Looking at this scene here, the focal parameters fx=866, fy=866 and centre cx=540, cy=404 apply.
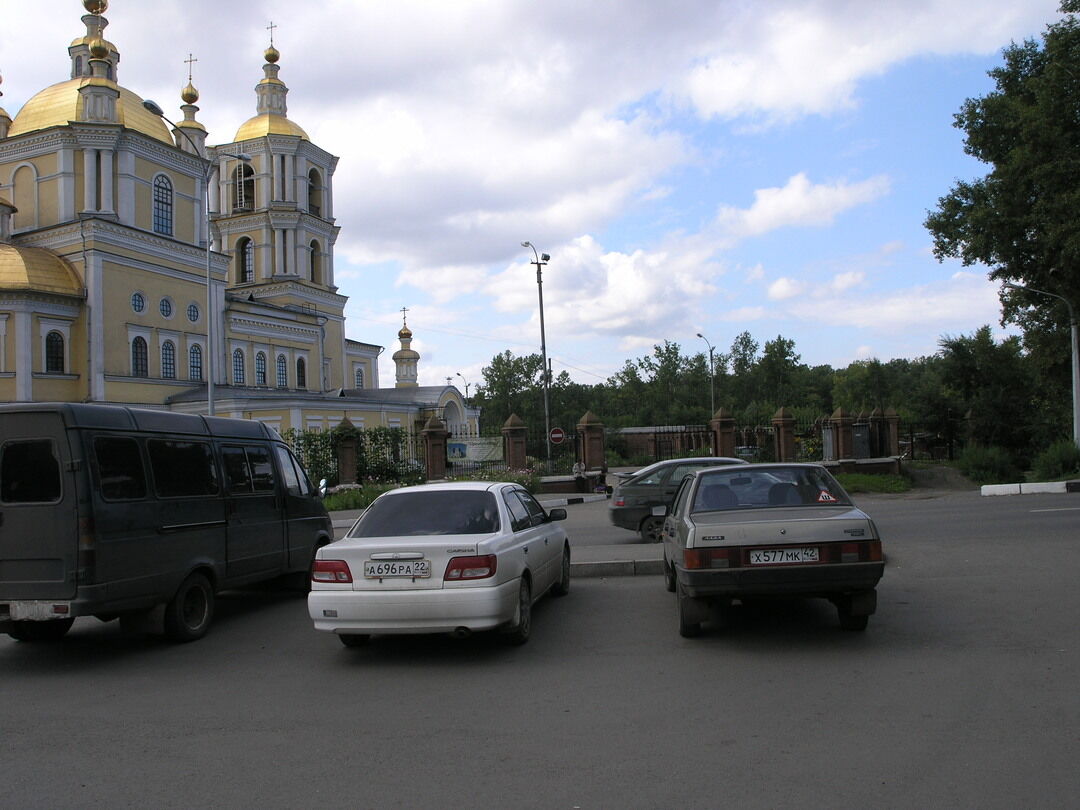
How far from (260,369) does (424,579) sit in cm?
5025

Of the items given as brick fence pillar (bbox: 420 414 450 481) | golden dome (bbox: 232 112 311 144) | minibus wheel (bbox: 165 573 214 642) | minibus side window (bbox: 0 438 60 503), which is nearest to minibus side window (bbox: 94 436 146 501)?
minibus side window (bbox: 0 438 60 503)

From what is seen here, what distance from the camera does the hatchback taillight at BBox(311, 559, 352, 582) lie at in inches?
278

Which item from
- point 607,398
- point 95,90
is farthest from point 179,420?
point 607,398

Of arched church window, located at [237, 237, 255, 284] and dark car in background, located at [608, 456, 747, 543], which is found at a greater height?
arched church window, located at [237, 237, 255, 284]

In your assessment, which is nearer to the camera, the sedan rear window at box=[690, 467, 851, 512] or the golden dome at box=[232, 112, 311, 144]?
the sedan rear window at box=[690, 467, 851, 512]

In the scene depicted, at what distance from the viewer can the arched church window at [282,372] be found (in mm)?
55750

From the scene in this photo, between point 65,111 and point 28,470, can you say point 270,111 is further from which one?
point 28,470

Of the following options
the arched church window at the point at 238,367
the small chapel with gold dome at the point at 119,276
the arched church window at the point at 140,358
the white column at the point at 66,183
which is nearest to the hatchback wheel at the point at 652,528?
the small chapel with gold dome at the point at 119,276

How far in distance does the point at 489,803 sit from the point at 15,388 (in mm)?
41979

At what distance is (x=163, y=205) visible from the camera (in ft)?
150

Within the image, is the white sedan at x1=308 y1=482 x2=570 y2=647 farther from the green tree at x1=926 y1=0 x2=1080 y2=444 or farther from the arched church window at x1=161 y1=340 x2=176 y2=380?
the arched church window at x1=161 y1=340 x2=176 y2=380

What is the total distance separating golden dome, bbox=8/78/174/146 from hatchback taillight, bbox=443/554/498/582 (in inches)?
1712

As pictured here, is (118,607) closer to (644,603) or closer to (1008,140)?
(644,603)

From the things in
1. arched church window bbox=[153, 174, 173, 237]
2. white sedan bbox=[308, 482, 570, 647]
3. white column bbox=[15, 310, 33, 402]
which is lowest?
white sedan bbox=[308, 482, 570, 647]
